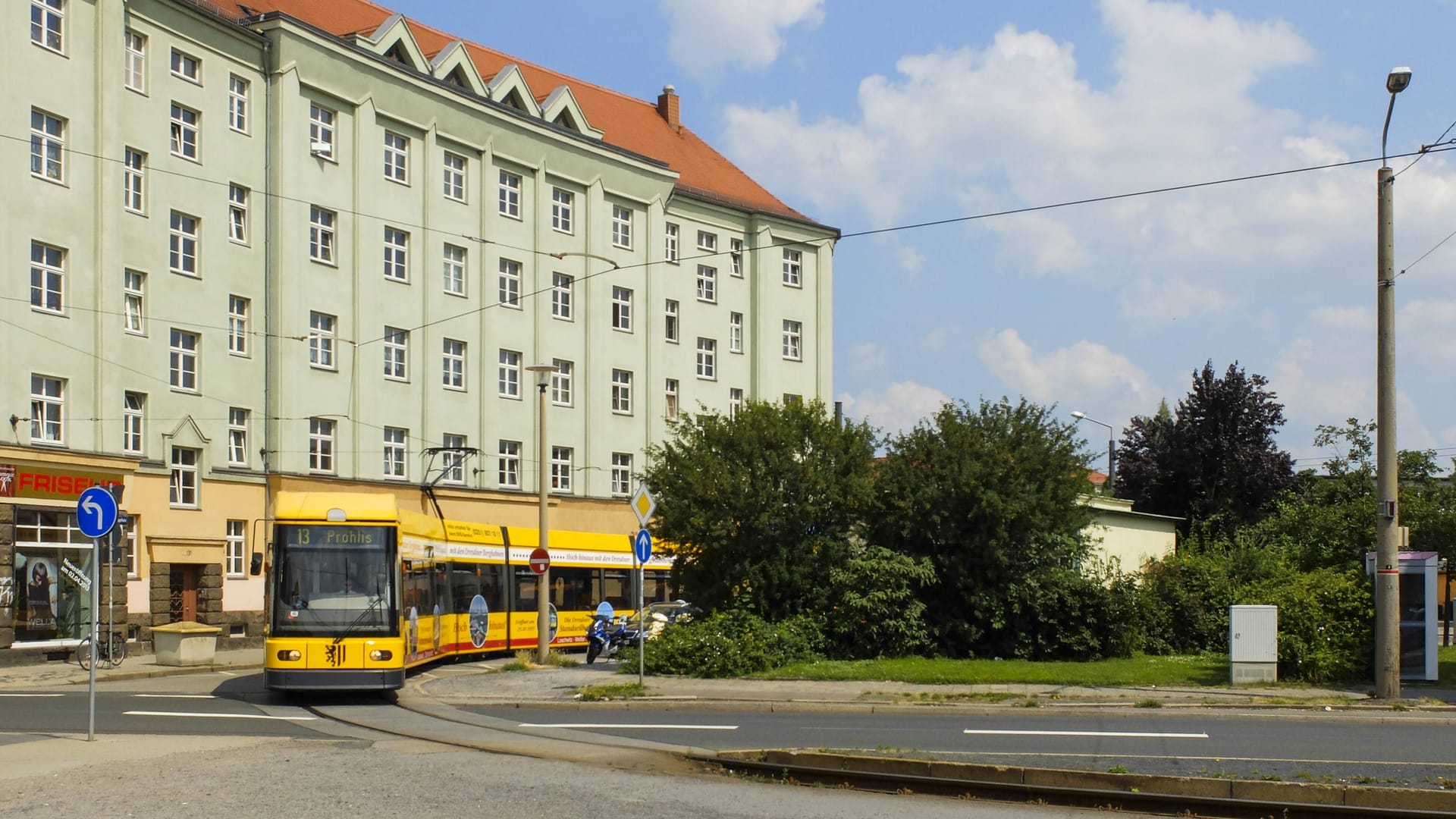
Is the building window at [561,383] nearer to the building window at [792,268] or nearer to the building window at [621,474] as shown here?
the building window at [621,474]

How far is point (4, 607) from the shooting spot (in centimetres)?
3353

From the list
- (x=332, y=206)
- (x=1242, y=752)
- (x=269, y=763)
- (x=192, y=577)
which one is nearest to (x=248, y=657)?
(x=192, y=577)

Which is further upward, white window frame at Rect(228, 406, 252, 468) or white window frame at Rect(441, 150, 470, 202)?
white window frame at Rect(441, 150, 470, 202)

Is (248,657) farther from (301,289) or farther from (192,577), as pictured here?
(301,289)

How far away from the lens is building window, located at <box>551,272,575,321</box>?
53750 millimetres

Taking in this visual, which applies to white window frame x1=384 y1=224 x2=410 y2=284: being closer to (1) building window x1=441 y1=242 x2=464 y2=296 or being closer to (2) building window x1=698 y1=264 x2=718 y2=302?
(1) building window x1=441 y1=242 x2=464 y2=296

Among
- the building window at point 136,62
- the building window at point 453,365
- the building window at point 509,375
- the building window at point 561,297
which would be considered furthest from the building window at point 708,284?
the building window at point 136,62

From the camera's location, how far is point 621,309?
5659 cm

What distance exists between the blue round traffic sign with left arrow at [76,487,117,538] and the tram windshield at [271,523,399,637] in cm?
550

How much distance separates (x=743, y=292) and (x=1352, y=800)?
165ft

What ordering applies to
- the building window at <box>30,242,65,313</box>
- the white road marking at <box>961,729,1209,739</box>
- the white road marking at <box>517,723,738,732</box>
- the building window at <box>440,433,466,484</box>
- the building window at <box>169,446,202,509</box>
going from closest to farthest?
the white road marking at <box>961,729,1209,739</box> < the white road marking at <box>517,723,738,732</box> < the building window at <box>30,242,65,313</box> < the building window at <box>169,446,202,509</box> < the building window at <box>440,433,466,484</box>

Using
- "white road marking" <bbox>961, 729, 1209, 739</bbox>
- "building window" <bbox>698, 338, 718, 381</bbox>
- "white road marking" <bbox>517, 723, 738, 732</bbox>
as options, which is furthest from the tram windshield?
"building window" <bbox>698, 338, 718, 381</bbox>

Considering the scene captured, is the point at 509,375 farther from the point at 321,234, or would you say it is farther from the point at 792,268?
the point at 792,268

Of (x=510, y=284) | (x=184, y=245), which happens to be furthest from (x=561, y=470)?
(x=184, y=245)
